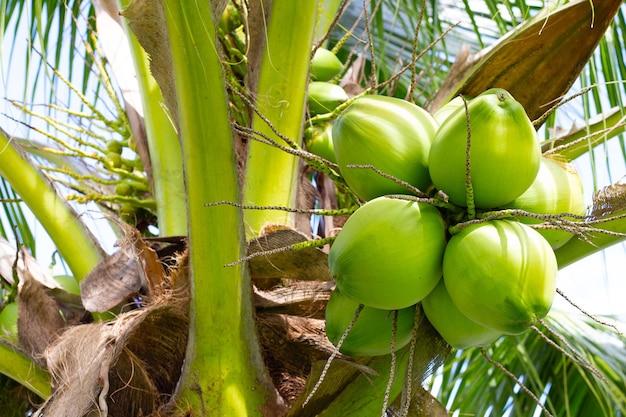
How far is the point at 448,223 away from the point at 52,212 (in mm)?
1107

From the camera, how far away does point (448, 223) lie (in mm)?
1182

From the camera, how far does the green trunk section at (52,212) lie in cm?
187

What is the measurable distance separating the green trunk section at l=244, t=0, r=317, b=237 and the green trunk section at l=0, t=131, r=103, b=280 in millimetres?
515

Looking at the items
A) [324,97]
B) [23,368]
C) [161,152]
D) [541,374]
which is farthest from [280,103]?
[541,374]

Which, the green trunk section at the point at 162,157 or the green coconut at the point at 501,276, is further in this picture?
the green trunk section at the point at 162,157

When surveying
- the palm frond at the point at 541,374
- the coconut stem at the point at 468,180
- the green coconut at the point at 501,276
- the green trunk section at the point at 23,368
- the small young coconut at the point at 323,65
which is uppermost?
the small young coconut at the point at 323,65

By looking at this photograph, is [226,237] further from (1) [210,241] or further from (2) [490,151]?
(2) [490,151]

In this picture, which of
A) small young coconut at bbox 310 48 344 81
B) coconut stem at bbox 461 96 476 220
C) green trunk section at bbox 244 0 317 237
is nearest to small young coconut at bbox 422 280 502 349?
coconut stem at bbox 461 96 476 220

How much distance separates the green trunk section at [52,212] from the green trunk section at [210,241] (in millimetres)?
571

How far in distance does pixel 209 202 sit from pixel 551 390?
201 centimetres

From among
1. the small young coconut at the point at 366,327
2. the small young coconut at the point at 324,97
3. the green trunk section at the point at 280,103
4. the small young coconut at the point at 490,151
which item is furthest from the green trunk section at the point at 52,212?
the small young coconut at the point at 490,151

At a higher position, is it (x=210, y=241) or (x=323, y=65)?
(x=323, y=65)

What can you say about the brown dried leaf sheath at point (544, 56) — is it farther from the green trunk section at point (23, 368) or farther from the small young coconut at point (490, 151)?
the green trunk section at point (23, 368)

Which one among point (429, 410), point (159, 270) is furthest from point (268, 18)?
point (429, 410)
